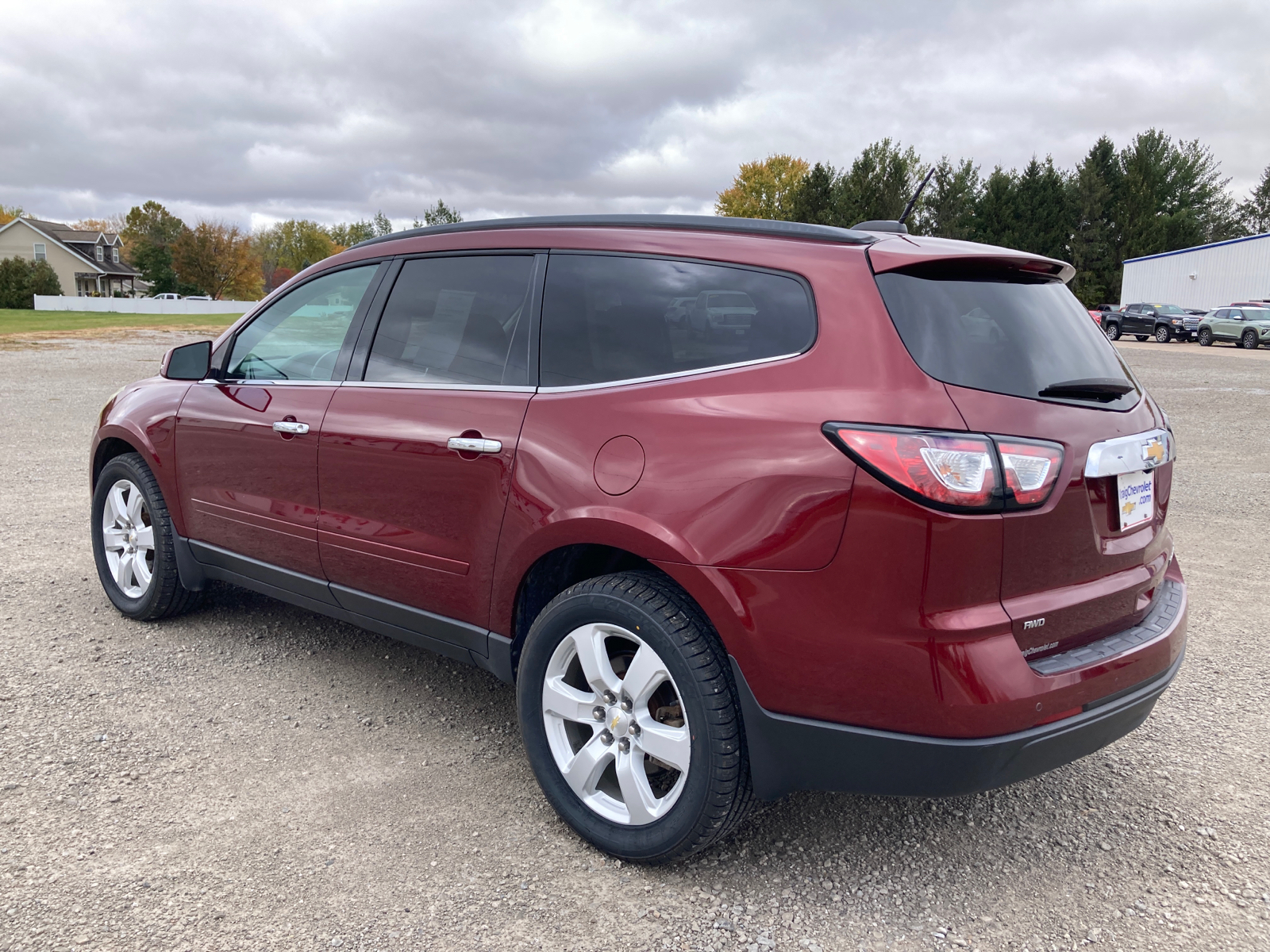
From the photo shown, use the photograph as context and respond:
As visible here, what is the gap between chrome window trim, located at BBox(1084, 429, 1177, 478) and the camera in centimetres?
232

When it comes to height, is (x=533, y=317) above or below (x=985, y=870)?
above

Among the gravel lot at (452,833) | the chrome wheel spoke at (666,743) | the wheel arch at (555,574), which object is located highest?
the wheel arch at (555,574)

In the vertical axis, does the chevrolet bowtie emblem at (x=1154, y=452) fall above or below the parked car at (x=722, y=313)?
below

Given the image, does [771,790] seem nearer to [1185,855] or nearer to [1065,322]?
[1185,855]

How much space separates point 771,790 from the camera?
2.41 m

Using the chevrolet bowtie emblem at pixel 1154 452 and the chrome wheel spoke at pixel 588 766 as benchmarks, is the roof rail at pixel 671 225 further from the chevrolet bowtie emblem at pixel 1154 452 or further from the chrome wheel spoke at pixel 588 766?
the chrome wheel spoke at pixel 588 766

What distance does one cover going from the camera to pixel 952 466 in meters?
2.12

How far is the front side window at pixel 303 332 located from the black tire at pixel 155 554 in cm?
77

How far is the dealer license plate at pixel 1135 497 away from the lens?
8.00 feet

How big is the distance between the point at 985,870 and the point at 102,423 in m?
4.38

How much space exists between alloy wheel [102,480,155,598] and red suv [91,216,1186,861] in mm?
1624

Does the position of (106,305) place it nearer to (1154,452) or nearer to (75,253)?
(75,253)

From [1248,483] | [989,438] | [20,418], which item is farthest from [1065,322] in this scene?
[20,418]

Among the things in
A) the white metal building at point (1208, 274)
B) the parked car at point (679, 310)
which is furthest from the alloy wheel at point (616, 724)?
the white metal building at point (1208, 274)
